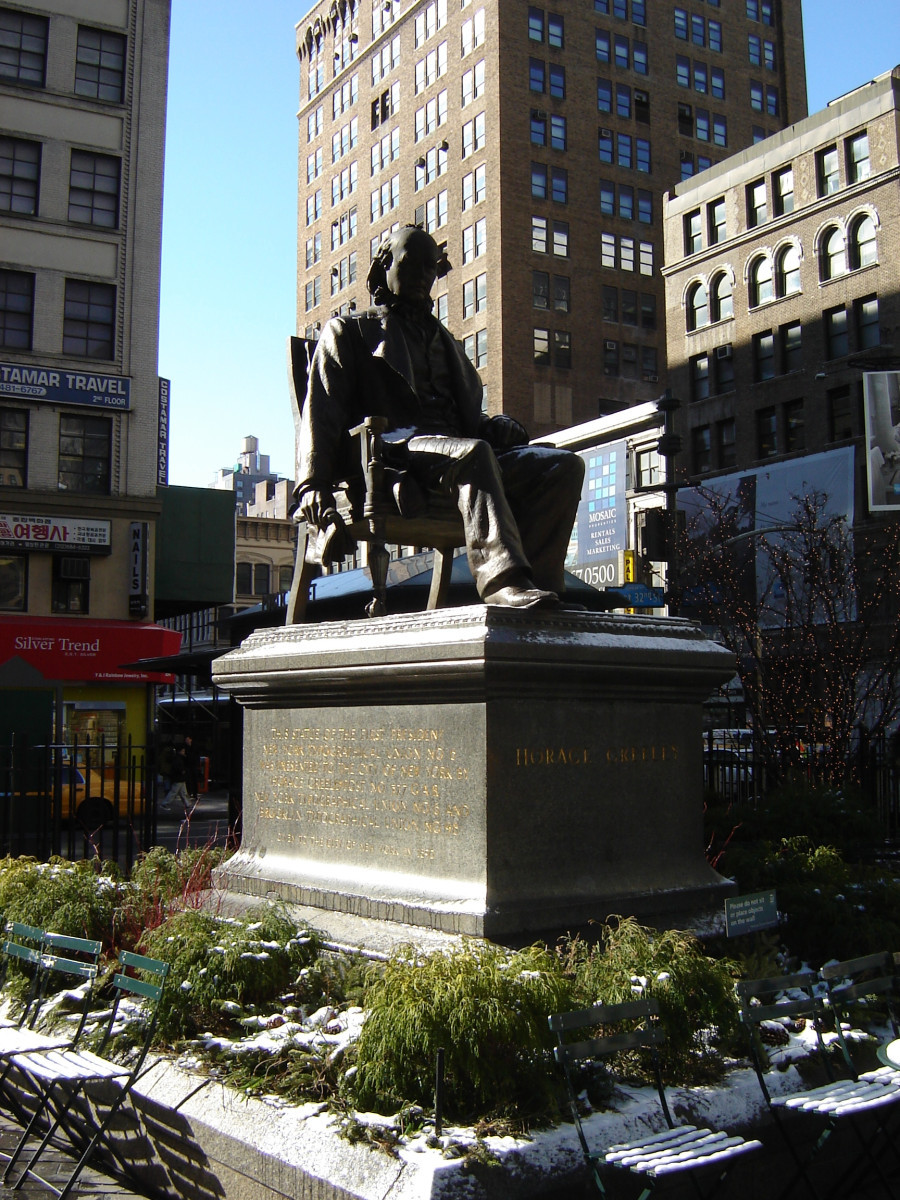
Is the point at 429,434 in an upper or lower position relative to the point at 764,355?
lower

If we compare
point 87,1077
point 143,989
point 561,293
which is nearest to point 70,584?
point 143,989

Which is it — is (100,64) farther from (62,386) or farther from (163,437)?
(163,437)

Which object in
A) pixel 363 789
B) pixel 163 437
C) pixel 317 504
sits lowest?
pixel 363 789

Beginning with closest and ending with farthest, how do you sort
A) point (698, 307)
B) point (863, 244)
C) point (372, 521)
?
point (372, 521) → point (863, 244) → point (698, 307)

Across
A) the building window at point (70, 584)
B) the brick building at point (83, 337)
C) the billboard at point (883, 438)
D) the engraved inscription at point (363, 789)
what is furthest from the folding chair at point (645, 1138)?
the building window at point (70, 584)

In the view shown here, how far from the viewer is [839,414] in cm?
4634

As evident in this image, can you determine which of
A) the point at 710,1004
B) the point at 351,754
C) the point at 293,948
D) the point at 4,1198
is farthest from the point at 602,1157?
the point at 351,754

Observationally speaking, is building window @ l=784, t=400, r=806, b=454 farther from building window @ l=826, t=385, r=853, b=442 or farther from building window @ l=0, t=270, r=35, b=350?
building window @ l=0, t=270, r=35, b=350

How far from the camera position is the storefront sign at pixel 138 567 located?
36.4m

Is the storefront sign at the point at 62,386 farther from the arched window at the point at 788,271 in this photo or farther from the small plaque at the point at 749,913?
the small plaque at the point at 749,913

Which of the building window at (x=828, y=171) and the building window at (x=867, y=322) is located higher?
the building window at (x=828, y=171)

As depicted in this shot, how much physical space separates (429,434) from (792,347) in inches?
1771

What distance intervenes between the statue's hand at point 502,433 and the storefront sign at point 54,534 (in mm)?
29908

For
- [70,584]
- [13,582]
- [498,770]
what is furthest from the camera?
[70,584]
